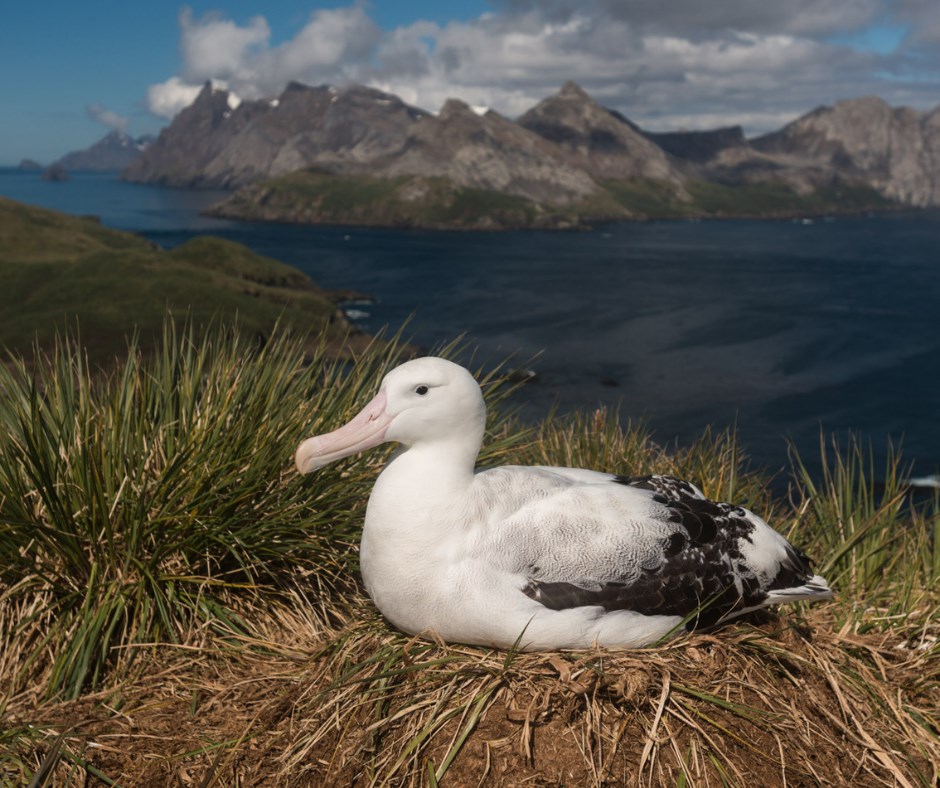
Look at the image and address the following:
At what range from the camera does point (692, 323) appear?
201ft

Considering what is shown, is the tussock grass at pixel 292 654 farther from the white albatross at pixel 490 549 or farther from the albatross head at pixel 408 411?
the albatross head at pixel 408 411

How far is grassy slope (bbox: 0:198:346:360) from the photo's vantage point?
4734cm

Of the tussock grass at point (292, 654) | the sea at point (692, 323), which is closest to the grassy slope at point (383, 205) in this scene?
the sea at point (692, 323)

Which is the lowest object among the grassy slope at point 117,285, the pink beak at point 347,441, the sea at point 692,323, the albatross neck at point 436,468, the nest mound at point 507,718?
the sea at point 692,323

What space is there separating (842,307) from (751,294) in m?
8.99

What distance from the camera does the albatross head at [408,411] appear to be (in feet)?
11.1

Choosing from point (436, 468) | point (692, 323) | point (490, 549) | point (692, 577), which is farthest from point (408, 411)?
point (692, 323)

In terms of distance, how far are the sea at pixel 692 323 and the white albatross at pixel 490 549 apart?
6.82 feet

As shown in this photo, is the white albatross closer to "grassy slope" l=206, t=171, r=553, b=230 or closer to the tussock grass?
the tussock grass

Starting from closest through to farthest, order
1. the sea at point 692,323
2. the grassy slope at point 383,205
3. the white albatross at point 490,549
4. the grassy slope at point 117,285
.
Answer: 1. the white albatross at point 490,549
2. the sea at point 692,323
3. the grassy slope at point 117,285
4. the grassy slope at point 383,205

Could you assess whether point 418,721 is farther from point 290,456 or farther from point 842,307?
point 842,307

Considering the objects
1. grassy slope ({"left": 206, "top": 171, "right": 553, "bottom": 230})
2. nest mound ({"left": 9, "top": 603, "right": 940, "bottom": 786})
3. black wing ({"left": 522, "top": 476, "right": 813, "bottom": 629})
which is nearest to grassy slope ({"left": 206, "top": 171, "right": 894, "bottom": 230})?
grassy slope ({"left": 206, "top": 171, "right": 553, "bottom": 230})

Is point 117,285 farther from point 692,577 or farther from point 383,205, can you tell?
point 383,205

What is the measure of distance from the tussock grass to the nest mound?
10 millimetres
